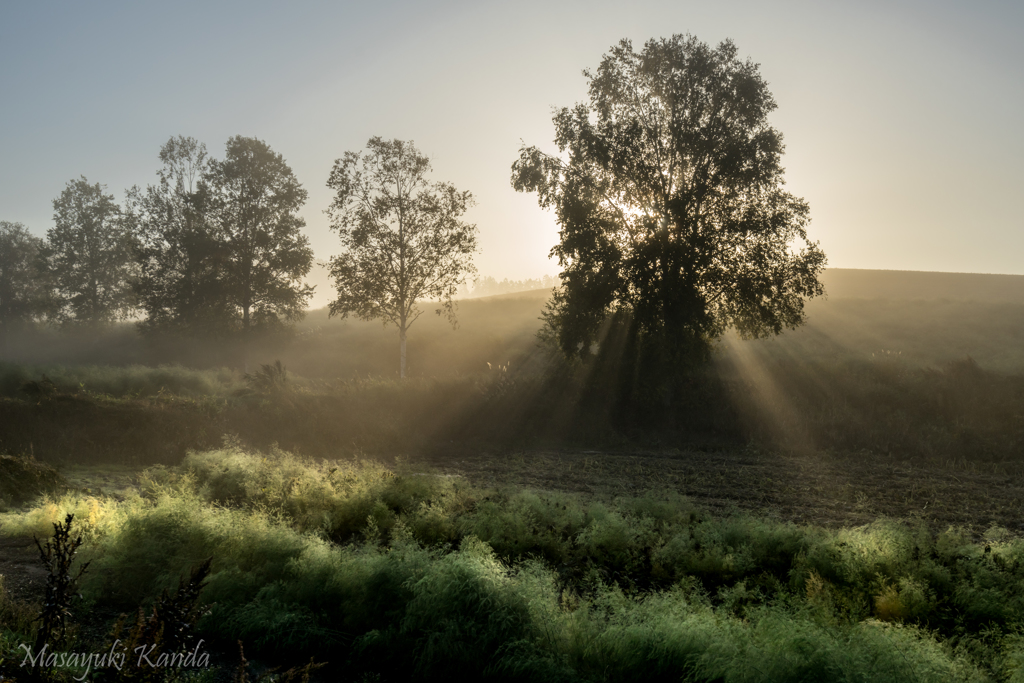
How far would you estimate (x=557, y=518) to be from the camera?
845 centimetres

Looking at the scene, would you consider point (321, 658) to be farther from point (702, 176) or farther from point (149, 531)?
point (702, 176)

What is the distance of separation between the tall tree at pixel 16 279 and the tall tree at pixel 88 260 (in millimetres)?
8880

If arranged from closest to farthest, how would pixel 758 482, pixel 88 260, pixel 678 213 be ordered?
1. pixel 758 482
2. pixel 678 213
3. pixel 88 260

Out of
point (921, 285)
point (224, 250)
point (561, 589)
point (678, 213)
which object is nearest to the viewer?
point (561, 589)

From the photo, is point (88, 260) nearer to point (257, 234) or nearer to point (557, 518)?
point (257, 234)

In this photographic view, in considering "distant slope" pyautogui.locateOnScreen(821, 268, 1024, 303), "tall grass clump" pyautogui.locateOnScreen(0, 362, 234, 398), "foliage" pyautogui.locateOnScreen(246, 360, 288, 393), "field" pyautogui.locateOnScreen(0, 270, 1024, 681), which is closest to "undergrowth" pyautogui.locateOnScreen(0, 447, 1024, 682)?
"field" pyautogui.locateOnScreen(0, 270, 1024, 681)

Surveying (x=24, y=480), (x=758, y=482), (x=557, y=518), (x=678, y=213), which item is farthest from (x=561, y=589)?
(x=678, y=213)

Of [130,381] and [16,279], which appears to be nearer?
[130,381]

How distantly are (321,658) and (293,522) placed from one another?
3.34 metres

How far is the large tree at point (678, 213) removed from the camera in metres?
19.4

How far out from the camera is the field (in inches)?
195

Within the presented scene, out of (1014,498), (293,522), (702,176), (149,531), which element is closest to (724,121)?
(702,176)

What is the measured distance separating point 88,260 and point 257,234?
22.9m

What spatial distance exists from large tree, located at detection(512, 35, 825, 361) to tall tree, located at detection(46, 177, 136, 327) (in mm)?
40597
